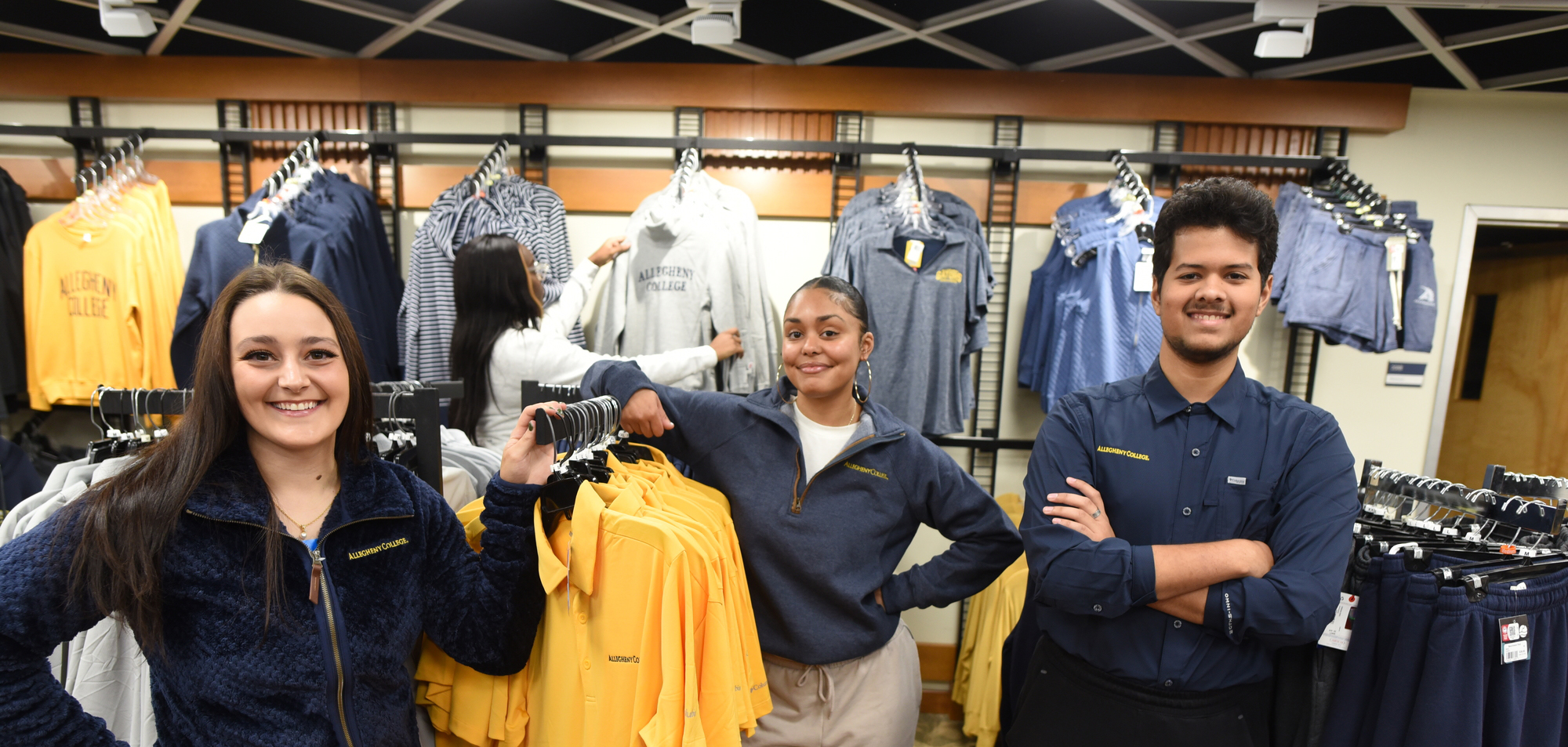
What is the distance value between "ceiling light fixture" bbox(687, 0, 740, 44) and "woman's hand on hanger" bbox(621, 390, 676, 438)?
4.83 ft

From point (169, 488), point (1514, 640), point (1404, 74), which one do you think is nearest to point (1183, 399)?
point (1514, 640)

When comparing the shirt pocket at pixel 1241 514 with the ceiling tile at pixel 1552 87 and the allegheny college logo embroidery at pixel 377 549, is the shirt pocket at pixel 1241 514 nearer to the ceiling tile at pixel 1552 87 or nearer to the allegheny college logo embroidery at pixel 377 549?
the allegheny college logo embroidery at pixel 377 549

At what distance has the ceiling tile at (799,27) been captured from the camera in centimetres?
265

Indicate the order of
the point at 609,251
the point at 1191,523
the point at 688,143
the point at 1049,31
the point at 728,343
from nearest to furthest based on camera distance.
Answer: the point at 1191,523 → the point at 728,343 → the point at 1049,31 → the point at 609,251 → the point at 688,143

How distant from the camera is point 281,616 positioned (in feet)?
3.56

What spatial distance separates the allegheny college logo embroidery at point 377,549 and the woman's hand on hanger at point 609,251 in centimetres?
184

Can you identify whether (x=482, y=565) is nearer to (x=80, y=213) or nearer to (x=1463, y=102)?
(x=80, y=213)

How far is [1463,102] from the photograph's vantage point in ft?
10.6

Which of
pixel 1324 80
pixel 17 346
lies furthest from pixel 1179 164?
pixel 17 346

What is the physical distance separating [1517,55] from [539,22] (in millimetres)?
4199

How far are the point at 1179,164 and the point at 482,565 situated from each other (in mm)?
3322

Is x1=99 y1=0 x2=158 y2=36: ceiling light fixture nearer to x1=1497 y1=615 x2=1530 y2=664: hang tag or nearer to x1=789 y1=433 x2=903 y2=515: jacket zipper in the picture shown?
x1=789 y1=433 x2=903 y2=515: jacket zipper

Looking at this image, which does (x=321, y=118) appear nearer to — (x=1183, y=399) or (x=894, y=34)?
(x=894, y=34)

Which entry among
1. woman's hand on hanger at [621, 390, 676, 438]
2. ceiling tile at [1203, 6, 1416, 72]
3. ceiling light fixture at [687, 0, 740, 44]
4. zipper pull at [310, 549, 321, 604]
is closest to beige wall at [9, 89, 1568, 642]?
ceiling tile at [1203, 6, 1416, 72]
